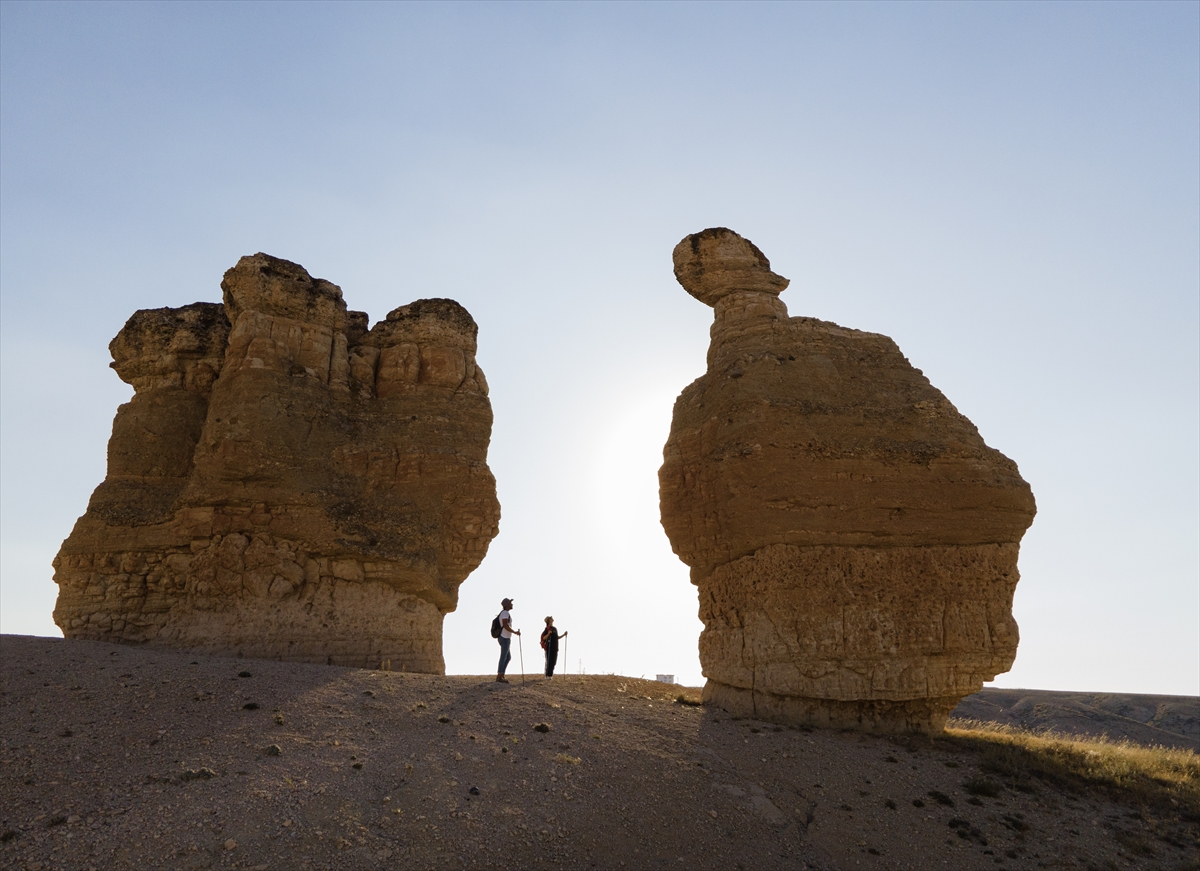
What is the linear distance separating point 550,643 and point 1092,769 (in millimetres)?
9557

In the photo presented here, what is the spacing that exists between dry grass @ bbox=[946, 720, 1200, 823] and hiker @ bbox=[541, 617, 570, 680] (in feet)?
24.4

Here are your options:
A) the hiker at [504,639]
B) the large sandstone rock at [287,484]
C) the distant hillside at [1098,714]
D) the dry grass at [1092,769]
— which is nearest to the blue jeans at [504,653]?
the hiker at [504,639]

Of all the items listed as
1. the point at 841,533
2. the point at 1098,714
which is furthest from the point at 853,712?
the point at 1098,714

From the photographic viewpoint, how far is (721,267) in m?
17.2

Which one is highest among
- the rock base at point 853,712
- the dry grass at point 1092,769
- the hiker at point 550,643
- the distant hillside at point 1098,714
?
the hiker at point 550,643

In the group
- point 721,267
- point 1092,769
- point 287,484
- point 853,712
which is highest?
point 721,267

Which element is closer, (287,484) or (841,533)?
(841,533)

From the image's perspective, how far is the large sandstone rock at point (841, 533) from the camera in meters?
12.9

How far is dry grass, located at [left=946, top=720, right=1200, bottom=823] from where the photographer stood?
11.4 metres

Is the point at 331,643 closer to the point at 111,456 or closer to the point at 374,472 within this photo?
the point at 374,472

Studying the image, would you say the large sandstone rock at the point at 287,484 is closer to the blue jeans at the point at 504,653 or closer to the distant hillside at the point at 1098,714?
the blue jeans at the point at 504,653

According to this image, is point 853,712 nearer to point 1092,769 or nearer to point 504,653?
point 1092,769

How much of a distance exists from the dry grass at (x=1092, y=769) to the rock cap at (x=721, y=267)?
9.60 metres

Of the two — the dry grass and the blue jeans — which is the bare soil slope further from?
the blue jeans
